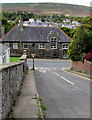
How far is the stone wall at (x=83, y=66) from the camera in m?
29.6

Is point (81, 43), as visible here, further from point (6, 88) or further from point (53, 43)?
point (6, 88)

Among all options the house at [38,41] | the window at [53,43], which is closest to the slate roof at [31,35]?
the house at [38,41]

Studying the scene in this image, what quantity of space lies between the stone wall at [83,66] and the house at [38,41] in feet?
77.7

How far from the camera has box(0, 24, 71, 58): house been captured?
203 ft

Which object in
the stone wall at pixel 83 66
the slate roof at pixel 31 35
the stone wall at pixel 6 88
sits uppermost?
the slate roof at pixel 31 35

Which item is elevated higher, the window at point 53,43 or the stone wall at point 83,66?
the window at point 53,43

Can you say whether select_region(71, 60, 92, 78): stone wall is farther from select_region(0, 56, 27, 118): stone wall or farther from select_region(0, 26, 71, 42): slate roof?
select_region(0, 26, 71, 42): slate roof

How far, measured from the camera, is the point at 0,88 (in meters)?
6.84

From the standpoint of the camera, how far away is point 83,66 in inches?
1292

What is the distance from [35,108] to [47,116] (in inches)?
25.0

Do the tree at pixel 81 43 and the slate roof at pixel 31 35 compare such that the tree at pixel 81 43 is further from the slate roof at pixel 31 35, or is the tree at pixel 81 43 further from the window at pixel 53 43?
the slate roof at pixel 31 35

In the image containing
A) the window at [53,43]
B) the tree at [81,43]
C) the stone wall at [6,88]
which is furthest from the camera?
the window at [53,43]

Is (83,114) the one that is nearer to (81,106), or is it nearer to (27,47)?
(81,106)

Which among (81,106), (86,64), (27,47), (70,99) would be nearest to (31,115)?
(81,106)
